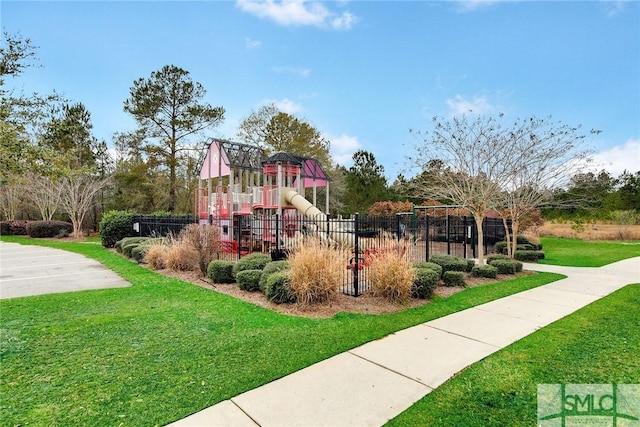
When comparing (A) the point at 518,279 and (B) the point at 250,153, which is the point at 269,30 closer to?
(B) the point at 250,153

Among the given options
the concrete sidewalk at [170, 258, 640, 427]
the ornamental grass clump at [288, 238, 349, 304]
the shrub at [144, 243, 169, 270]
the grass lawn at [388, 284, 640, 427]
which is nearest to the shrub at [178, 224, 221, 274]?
the shrub at [144, 243, 169, 270]

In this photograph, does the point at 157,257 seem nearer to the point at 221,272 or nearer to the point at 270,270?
the point at 221,272

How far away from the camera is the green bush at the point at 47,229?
23.9m

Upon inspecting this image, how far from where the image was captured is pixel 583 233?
24969 millimetres

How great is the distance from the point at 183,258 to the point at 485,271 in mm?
8604

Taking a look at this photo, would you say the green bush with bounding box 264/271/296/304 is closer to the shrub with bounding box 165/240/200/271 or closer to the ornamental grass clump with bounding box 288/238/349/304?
the ornamental grass clump with bounding box 288/238/349/304

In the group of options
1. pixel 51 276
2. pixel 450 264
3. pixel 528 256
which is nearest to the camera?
pixel 450 264

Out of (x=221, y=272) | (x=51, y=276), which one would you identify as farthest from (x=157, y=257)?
(x=221, y=272)

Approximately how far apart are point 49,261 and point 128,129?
18315mm

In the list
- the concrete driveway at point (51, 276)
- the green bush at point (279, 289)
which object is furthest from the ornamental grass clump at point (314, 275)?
the concrete driveway at point (51, 276)

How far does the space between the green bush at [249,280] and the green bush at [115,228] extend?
12.6m

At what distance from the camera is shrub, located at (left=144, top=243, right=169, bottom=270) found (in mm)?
10516

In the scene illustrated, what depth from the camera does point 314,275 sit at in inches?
246

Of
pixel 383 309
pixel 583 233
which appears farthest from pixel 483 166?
pixel 583 233
